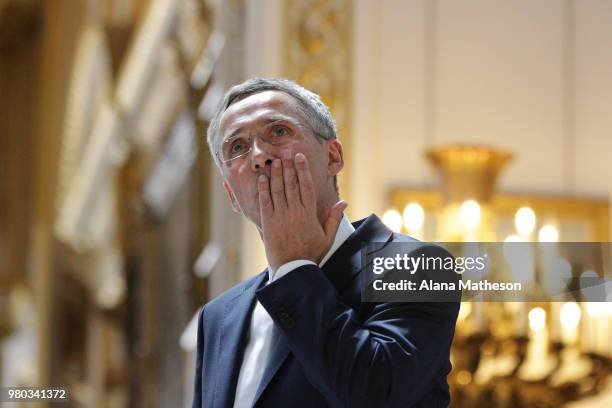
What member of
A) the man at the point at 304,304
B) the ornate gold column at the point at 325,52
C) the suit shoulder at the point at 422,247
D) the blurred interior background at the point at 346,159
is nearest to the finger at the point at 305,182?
the man at the point at 304,304

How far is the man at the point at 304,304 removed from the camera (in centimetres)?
93

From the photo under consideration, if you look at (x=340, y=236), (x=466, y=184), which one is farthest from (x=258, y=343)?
(x=466, y=184)

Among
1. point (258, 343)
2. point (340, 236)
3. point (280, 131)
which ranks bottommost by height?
point (258, 343)

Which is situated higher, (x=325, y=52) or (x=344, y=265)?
(x=325, y=52)

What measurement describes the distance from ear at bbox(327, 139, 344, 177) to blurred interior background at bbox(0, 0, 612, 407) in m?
1.78

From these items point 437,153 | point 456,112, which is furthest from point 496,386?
point 456,112

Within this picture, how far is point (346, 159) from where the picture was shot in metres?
3.37

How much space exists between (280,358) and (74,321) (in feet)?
10.4

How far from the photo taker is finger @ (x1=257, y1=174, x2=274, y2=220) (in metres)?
0.96

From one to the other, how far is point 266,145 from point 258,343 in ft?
0.68

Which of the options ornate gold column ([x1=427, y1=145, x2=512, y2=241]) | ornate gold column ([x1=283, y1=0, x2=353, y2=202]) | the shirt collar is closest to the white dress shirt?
the shirt collar

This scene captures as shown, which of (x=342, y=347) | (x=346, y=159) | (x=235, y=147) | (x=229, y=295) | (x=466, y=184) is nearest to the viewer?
(x=342, y=347)

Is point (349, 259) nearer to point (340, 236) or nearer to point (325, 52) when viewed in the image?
point (340, 236)

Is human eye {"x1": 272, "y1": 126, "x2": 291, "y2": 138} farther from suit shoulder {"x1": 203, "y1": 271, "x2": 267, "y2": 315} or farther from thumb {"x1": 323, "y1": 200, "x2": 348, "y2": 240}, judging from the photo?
suit shoulder {"x1": 203, "y1": 271, "x2": 267, "y2": 315}
